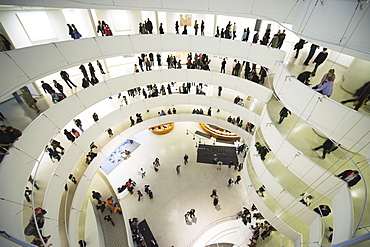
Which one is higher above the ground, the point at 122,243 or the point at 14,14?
the point at 14,14

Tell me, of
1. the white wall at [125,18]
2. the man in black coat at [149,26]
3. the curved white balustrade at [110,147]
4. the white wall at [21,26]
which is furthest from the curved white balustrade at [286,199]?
the white wall at [21,26]

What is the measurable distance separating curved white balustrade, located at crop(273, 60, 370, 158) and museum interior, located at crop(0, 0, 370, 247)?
0.15 ft

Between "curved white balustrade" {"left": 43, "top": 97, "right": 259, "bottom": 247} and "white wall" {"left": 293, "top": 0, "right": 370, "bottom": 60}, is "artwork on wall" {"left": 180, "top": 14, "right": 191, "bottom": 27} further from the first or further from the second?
"white wall" {"left": 293, "top": 0, "right": 370, "bottom": 60}

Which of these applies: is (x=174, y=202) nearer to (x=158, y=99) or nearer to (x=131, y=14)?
(x=158, y=99)

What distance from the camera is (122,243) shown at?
1317 centimetres

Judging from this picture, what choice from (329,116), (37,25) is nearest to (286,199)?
(329,116)

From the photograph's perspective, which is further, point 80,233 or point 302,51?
point 302,51

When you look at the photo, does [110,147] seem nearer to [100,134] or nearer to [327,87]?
[100,134]

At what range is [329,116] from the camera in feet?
24.3

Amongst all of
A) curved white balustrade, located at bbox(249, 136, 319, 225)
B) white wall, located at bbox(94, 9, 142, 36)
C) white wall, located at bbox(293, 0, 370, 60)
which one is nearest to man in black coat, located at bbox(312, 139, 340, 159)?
curved white balustrade, located at bbox(249, 136, 319, 225)

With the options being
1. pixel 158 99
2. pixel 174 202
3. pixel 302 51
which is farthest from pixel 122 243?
pixel 302 51

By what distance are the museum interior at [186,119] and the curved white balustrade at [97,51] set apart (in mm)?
78

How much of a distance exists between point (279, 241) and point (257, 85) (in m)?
14.0

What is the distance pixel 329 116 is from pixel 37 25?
61.6 ft
